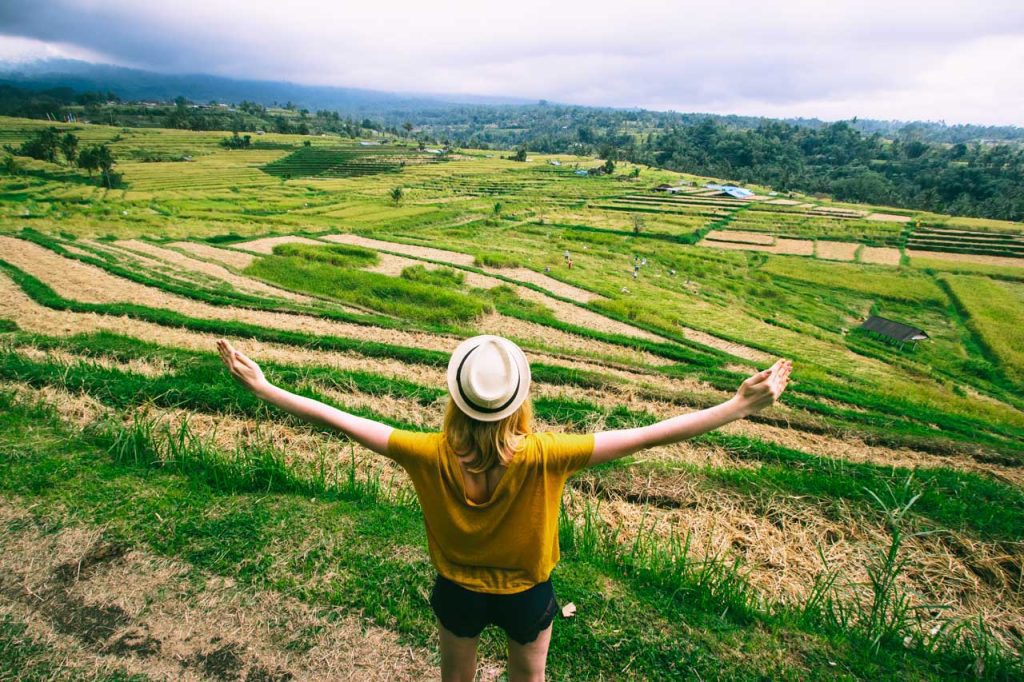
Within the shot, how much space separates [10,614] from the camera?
2828 millimetres

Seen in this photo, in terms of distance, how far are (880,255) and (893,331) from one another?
22517 mm

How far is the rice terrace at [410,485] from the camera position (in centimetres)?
285

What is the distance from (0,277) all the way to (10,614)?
1574 cm

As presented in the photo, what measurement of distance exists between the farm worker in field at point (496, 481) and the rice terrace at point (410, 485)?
44.1 inches

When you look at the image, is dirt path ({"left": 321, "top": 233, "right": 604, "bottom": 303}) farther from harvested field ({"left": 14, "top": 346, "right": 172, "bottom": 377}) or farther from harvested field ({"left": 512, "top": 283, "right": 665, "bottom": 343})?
harvested field ({"left": 14, "top": 346, "right": 172, "bottom": 377})

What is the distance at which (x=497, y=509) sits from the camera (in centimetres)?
173

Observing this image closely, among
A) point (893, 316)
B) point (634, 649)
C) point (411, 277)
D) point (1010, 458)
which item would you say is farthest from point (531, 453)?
point (893, 316)

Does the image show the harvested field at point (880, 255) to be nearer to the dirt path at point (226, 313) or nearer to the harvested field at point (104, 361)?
the dirt path at point (226, 313)

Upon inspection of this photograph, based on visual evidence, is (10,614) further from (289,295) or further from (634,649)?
(289,295)

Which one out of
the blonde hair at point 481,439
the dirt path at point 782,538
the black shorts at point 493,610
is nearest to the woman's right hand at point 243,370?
the blonde hair at point 481,439

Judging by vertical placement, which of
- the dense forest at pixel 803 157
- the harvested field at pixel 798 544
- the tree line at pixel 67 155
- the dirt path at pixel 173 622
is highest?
the dense forest at pixel 803 157

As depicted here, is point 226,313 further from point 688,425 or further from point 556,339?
point 688,425

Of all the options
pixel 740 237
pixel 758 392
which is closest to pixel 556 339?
pixel 758 392

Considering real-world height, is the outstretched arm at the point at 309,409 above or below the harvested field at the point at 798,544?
above
